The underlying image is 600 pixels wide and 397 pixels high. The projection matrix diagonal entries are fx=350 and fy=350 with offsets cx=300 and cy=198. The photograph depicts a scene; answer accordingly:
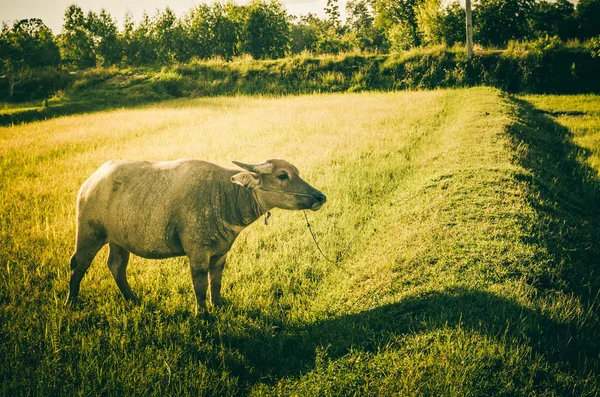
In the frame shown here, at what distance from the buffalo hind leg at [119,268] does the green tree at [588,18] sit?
4391 cm

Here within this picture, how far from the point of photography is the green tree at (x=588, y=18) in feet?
109

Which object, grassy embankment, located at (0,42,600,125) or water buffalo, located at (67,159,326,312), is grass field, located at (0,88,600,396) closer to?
water buffalo, located at (67,159,326,312)

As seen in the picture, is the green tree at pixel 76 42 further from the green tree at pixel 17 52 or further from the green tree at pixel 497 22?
the green tree at pixel 497 22

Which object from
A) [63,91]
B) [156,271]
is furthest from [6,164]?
[63,91]

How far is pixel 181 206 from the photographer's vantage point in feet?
10.9

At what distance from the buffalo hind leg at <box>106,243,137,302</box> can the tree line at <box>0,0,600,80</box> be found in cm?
2989

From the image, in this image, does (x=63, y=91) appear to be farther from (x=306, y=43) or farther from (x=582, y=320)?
(x=306, y=43)

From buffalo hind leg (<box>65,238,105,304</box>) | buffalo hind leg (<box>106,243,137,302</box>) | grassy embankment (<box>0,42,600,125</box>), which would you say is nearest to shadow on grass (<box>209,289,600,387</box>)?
buffalo hind leg (<box>106,243,137,302</box>)

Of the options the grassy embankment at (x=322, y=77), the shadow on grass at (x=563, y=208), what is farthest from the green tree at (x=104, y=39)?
the shadow on grass at (x=563, y=208)

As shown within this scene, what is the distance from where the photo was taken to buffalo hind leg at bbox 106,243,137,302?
3.72 m

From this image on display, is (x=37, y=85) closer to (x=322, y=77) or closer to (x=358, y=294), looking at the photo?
(x=322, y=77)

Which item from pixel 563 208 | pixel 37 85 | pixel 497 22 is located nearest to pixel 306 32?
pixel 497 22

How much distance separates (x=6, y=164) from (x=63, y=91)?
51.4 ft

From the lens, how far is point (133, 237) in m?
3.36
